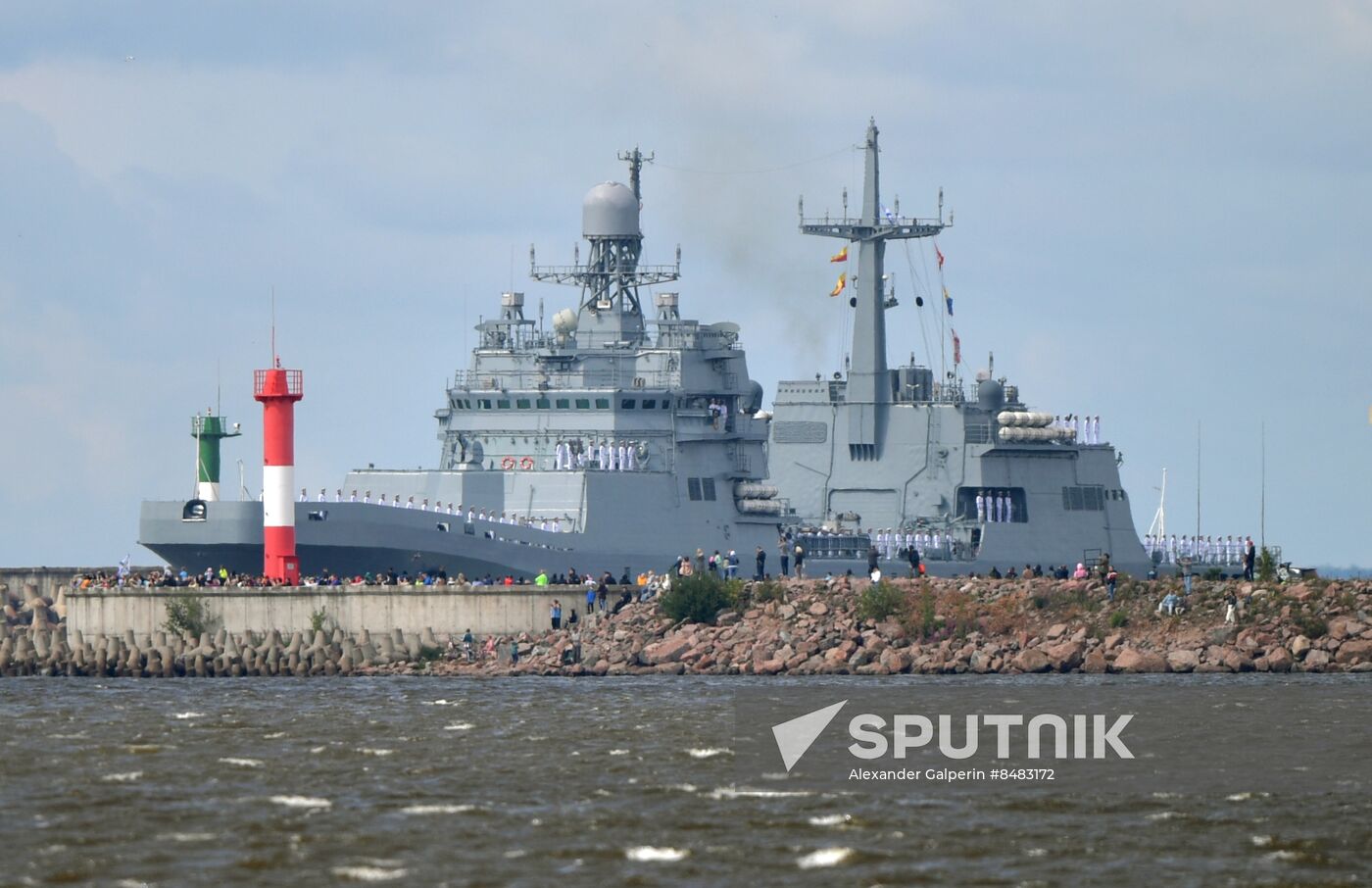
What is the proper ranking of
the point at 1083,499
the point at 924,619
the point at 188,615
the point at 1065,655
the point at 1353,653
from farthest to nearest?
the point at 1083,499 < the point at 188,615 < the point at 924,619 < the point at 1065,655 < the point at 1353,653

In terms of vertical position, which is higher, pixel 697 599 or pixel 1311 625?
pixel 697 599

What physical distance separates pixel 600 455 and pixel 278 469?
395 inches

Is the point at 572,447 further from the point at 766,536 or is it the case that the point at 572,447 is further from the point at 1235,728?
the point at 1235,728

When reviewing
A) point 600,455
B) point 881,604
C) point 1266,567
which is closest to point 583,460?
point 600,455

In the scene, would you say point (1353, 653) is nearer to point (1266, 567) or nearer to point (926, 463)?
point (1266, 567)

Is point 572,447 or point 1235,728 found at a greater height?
point 572,447

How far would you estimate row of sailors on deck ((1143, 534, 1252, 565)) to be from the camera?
74438 mm

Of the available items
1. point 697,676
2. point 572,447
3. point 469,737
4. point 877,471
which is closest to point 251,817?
point 469,737

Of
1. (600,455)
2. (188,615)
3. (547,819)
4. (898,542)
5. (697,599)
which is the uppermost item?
(600,455)

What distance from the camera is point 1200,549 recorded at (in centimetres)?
7525

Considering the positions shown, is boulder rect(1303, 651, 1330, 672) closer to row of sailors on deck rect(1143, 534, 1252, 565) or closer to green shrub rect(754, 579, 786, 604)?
green shrub rect(754, 579, 786, 604)

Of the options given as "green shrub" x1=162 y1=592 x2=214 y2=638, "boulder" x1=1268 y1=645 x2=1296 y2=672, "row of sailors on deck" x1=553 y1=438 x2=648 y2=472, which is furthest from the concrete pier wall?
"boulder" x1=1268 y1=645 x2=1296 y2=672

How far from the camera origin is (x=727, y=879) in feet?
72.4

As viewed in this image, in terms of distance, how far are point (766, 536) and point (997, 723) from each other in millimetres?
28505
